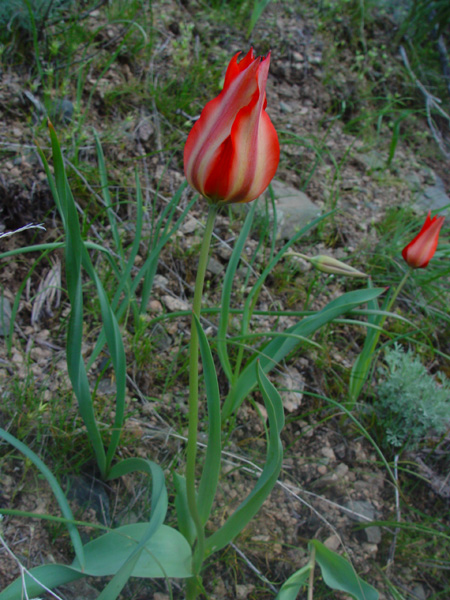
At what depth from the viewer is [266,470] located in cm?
96

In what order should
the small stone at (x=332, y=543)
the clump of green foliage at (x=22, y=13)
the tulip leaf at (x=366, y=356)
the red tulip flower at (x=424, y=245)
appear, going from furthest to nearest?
the clump of green foliage at (x=22, y=13) < the tulip leaf at (x=366, y=356) < the red tulip flower at (x=424, y=245) < the small stone at (x=332, y=543)

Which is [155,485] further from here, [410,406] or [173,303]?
[410,406]

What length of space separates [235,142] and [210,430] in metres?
0.57

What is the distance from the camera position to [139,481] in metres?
1.42

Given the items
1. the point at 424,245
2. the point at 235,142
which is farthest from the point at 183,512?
the point at 424,245

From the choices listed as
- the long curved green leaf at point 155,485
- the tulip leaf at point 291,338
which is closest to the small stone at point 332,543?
the tulip leaf at point 291,338

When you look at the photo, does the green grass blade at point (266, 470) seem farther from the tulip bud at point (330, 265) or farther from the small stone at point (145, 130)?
the small stone at point (145, 130)

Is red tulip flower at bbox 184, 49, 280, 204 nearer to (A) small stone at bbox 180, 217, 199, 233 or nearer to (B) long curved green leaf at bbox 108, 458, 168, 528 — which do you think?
(B) long curved green leaf at bbox 108, 458, 168, 528

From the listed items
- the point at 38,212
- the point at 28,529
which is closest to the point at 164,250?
the point at 38,212

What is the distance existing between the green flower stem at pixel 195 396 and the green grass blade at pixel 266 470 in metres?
0.06

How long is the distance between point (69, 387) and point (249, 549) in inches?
28.9

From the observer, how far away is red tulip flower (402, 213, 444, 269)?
5.28 feet

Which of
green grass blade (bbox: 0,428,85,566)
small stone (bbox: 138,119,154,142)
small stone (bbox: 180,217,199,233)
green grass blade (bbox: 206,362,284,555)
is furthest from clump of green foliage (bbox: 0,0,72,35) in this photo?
green grass blade (bbox: 206,362,284,555)

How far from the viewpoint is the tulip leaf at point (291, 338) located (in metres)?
1.32
